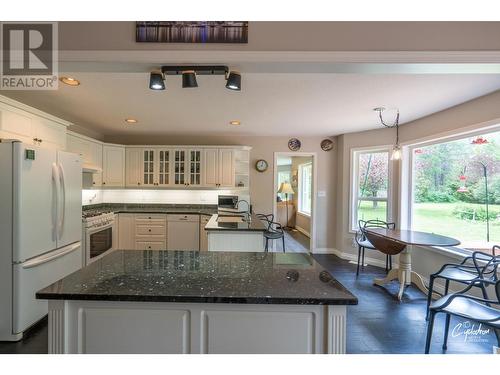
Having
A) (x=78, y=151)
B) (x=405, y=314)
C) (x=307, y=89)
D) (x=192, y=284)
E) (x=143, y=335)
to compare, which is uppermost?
(x=307, y=89)

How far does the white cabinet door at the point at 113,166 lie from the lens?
4.66 meters

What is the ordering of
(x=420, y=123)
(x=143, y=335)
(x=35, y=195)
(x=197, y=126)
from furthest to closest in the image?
(x=197, y=126), (x=420, y=123), (x=35, y=195), (x=143, y=335)

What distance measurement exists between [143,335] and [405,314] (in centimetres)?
269

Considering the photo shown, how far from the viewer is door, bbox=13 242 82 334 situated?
2160mm

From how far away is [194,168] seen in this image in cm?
491

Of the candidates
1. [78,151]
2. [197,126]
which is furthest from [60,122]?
[197,126]

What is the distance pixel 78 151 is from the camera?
12.8ft

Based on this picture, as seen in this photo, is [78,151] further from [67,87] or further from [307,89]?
[307,89]

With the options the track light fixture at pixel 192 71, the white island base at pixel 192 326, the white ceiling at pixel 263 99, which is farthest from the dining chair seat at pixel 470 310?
the track light fixture at pixel 192 71

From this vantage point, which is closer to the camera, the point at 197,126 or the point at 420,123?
the point at 420,123

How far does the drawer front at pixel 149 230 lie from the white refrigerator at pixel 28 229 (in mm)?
1934

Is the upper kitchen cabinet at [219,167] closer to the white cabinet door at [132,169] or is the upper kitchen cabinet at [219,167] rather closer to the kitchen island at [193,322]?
the white cabinet door at [132,169]

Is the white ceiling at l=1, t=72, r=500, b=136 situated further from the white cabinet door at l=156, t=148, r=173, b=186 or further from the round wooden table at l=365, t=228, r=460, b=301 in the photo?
the round wooden table at l=365, t=228, r=460, b=301

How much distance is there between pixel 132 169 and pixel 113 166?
33cm
